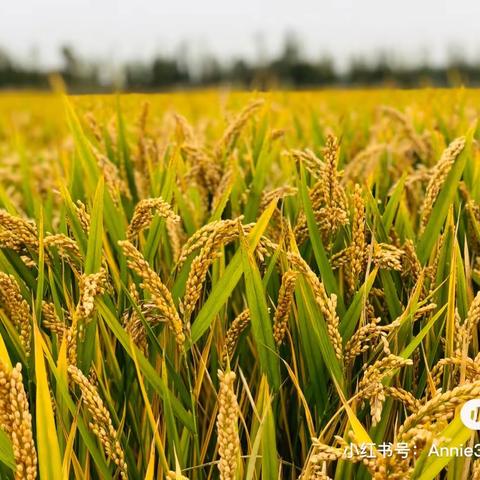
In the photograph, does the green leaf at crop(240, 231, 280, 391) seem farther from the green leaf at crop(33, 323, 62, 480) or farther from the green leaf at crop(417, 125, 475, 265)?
the green leaf at crop(417, 125, 475, 265)

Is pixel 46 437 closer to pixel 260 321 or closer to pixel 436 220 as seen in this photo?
pixel 260 321

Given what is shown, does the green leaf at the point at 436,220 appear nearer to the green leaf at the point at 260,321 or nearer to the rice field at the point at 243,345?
the rice field at the point at 243,345

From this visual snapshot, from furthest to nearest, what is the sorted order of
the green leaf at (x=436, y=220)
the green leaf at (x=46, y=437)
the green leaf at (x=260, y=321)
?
the green leaf at (x=436, y=220), the green leaf at (x=260, y=321), the green leaf at (x=46, y=437)

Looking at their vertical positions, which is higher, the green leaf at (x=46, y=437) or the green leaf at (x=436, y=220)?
the green leaf at (x=436, y=220)

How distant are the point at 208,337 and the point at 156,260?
0.33 m

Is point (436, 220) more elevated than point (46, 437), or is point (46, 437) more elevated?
point (436, 220)

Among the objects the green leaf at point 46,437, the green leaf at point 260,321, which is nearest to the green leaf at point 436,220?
the green leaf at point 260,321

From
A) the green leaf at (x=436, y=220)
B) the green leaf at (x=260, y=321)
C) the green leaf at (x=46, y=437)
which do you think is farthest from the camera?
the green leaf at (x=436, y=220)

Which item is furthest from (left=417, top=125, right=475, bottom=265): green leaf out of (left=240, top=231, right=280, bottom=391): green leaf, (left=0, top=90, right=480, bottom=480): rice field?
(left=240, top=231, right=280, bottom=391): green leaf

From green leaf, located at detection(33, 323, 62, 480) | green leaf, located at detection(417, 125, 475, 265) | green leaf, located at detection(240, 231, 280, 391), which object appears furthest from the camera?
green leaf, located at detection(417, 125, 475, 265)

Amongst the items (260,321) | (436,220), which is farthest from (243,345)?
(436,220)

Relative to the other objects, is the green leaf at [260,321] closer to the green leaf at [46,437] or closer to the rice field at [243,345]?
the rice field at [243,345]

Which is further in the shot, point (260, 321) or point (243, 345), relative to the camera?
point (243, 345)

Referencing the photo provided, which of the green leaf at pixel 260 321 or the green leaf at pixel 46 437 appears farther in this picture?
the green leaf at pixel 260 321
